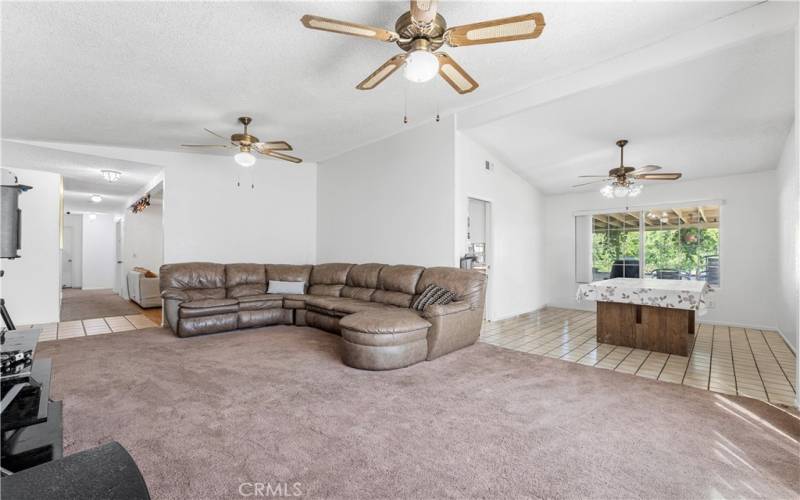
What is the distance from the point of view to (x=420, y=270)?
15.7 feet

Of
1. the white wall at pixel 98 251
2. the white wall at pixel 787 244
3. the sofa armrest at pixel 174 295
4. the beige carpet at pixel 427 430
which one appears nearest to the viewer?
the beige carpet at pixel 427 430

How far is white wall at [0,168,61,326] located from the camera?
5.57 m

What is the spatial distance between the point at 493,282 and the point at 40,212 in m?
7.30

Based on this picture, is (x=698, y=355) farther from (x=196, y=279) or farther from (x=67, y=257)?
(x=67, y=257)

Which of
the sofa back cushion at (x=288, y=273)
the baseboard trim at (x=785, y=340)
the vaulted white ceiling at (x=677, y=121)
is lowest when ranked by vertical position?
the baseboard trim at (x=785, y=340)

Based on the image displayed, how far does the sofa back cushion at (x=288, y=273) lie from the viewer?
5.96 m

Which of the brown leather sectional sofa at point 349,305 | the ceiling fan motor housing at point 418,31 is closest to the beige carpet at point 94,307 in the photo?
the brown leather sectional sofa at point 349,305

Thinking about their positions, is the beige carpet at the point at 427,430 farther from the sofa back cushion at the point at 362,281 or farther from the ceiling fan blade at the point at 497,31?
the ceiling fan blade at the point at 497,31

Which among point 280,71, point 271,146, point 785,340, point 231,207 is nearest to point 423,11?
point 280,71

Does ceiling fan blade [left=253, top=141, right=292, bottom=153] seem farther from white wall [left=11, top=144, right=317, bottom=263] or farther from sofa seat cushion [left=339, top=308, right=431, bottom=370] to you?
sofa seat cushion [left=339, top=308, right=431, bottom=370]

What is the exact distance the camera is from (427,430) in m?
2.24

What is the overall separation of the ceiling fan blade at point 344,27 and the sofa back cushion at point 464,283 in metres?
2.64

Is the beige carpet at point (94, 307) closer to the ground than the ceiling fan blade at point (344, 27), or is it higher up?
closer to the ground

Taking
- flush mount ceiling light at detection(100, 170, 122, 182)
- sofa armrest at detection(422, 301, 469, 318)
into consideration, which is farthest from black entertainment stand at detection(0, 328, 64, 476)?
flush mount ceiling light at detection(100, 170, 122, 182)
